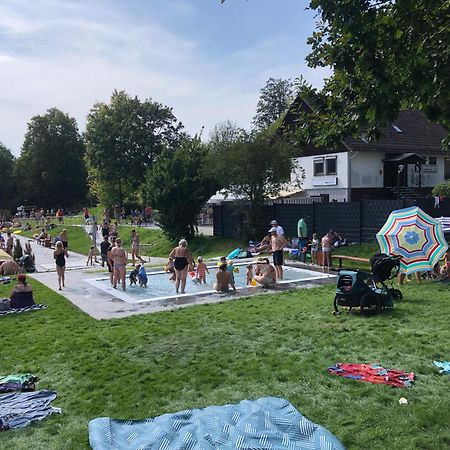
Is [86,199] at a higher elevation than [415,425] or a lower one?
higher

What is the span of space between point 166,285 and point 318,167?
20326mm

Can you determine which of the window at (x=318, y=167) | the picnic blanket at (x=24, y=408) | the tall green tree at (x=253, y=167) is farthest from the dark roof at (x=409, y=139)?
the picnic blanket at (x=24, y=408)

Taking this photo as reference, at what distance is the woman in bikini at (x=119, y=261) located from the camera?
15.0 meters

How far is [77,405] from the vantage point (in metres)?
6.41

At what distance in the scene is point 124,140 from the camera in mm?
54250

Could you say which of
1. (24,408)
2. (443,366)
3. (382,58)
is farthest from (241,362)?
(382,58)

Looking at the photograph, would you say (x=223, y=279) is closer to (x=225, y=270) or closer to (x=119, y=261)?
(x=225, y=270)

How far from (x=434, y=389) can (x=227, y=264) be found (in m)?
9.04

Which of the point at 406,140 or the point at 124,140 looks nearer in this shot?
the point at 406,140

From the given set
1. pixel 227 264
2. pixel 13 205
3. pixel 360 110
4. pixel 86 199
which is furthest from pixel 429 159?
pixel 13 205

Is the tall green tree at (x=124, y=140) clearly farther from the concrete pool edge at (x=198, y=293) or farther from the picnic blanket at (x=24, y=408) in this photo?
the picnic blanket at (x=24, y=408)

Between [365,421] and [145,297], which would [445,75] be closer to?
[365,421]

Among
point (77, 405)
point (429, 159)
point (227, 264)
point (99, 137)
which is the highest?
point (99, 137)

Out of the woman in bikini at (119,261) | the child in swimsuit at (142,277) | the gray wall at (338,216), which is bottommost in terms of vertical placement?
the child in swimsuit at (142,277)
